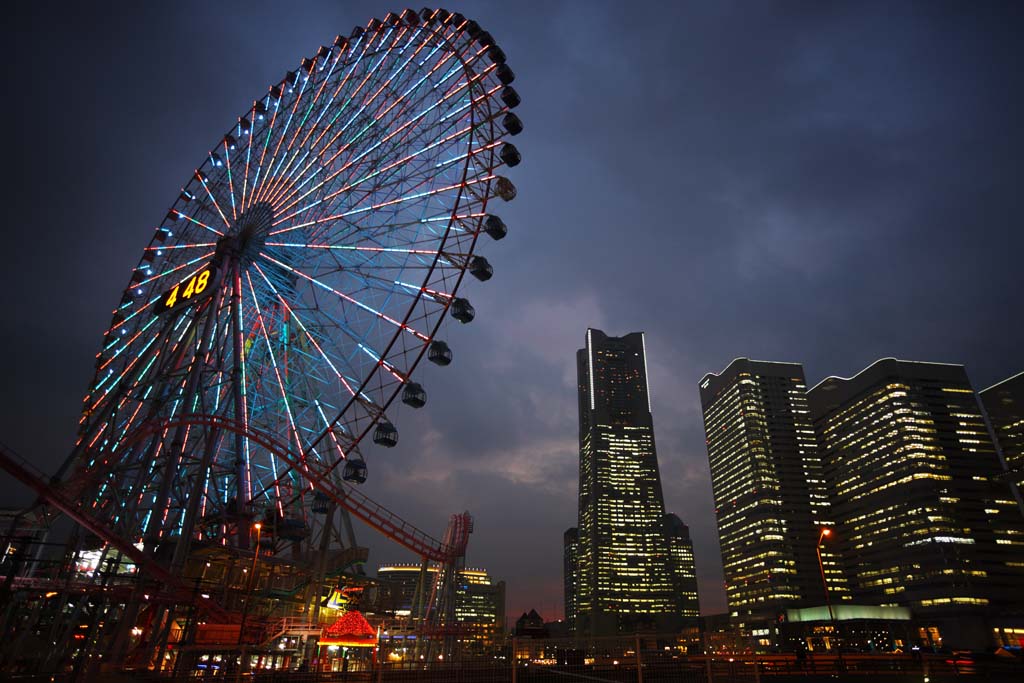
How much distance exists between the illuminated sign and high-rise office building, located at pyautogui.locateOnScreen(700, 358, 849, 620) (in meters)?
154

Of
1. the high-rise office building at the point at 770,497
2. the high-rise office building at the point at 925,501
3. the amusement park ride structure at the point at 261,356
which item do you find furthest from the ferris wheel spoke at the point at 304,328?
the high-rise office building at the point at 770,497

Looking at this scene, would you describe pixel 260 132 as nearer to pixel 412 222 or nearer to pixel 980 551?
pixel 412 222

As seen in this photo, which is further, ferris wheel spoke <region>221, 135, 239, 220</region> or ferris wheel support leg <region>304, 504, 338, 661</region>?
ferris wheel spoke <region>221, 135, 239, 220</region>

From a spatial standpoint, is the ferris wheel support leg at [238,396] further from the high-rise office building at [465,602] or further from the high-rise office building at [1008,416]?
the high-rise office building at [1008,416]

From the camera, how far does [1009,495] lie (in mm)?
129875

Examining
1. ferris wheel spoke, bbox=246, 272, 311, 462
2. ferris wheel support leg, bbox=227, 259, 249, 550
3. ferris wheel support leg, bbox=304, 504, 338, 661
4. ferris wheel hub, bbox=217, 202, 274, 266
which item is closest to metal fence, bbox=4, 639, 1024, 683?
ferris wheel support leg, bbox=227, 259, 249, 550

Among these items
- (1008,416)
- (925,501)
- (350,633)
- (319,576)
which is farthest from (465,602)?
(350,633)

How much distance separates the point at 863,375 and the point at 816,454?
129ft

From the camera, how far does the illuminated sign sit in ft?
96.4

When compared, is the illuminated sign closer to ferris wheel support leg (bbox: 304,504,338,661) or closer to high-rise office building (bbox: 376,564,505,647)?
Answer: ferris wheel support leg (bbox: 304,504,338,661)

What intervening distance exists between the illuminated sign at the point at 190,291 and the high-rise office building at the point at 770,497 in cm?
15396

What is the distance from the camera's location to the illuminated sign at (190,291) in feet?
96.4

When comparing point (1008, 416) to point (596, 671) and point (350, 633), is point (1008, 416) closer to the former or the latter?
point (596, 671)

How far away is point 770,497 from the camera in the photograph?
172 metres
